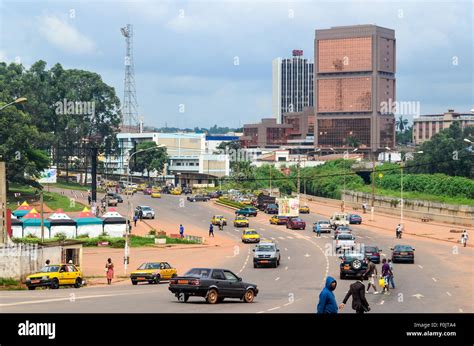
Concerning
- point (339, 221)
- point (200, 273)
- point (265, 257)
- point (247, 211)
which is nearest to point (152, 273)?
point (265, 257)

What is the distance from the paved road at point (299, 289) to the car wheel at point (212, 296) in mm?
431

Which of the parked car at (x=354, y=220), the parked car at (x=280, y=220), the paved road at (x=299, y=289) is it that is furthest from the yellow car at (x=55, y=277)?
the parked car at (x=354, y=220)

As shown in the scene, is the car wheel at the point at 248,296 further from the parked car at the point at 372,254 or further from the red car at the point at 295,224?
the red car at the point at 295,224

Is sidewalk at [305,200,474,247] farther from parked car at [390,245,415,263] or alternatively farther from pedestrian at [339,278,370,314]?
pedestrian at [339,278,370,314]

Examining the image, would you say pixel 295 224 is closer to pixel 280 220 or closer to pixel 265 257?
pixel 280 220

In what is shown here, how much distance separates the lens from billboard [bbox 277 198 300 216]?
3976 inches

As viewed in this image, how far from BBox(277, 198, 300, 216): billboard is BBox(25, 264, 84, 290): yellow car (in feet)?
184

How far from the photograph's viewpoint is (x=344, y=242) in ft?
226

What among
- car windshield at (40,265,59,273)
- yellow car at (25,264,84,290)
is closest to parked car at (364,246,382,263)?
yellow car at (25,264,84,290)

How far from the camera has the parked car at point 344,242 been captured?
216 ft

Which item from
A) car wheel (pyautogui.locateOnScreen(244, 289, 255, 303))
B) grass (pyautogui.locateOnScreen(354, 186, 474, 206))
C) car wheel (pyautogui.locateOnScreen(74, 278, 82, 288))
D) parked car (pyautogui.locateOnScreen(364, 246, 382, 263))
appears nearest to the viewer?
car wheel (pyautogui.locateOnScreen(244, 289, 255, 303))

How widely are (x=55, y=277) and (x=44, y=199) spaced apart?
8675 centimetres
